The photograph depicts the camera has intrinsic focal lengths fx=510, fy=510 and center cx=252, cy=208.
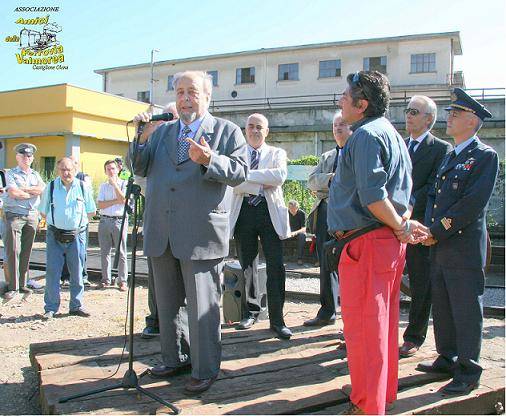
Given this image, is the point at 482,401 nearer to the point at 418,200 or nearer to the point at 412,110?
the point at 418,200

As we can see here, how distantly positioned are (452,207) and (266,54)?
3653 cm

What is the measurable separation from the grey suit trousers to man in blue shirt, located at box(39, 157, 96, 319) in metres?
3.21

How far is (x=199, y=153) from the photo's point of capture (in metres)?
3.15

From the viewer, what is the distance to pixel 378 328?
9.73ft

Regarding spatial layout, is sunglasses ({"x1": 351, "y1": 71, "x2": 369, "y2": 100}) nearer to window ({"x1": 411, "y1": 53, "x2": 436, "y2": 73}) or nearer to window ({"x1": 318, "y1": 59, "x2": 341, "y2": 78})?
window ({"x1": 411, "y1": 53, "x2": 436, "y2": 73})

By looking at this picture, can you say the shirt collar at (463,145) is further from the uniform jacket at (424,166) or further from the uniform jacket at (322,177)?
the uniform jacket at (322,177)

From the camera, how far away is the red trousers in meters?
2.94

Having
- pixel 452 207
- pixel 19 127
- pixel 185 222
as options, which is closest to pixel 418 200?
pixel 452 207

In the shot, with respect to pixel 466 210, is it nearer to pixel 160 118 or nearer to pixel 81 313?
pixel 160 118

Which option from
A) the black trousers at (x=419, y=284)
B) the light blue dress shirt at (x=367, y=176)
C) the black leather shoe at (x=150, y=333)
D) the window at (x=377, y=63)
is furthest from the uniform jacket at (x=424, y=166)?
the window at (x=377, y=63)

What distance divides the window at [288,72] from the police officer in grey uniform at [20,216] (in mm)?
32209

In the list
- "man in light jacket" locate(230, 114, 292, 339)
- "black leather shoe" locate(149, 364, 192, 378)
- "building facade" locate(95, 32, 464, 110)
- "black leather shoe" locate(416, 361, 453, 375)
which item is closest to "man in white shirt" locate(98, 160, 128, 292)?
"man in light jacket" locate(230, 114, 292, 339)

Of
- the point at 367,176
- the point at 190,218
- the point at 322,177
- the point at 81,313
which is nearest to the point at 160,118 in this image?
the point at 190,218

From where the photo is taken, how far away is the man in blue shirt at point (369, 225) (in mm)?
2926
